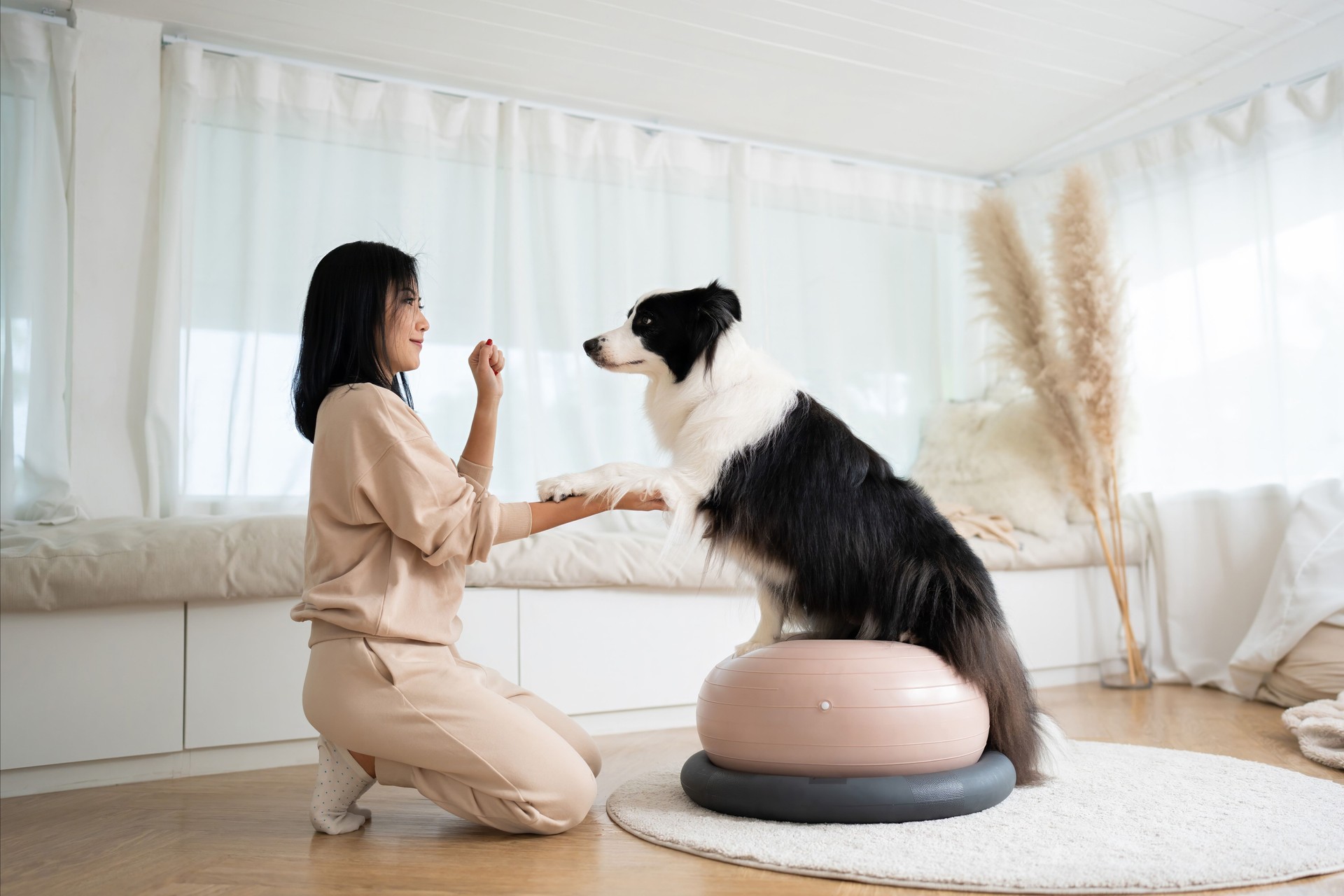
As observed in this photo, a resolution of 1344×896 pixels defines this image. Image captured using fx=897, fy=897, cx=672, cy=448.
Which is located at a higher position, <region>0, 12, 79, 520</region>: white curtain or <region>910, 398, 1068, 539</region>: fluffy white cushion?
<region>0, 12, 79, 520</region>: white curtain

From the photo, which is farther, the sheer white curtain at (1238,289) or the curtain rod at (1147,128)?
the curtain rod at (1147,128)

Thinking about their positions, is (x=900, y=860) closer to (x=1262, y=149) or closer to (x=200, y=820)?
(x=200, y=820)

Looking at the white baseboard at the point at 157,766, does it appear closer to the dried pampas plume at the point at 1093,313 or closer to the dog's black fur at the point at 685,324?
the dog's black fur at the point at 685,324

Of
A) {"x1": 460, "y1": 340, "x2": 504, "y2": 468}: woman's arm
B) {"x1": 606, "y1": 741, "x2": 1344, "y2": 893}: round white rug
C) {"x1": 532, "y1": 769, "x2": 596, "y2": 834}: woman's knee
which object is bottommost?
{"x1": 606, "y1": 741, "x2": 1344, "y2": 893}: round white rug

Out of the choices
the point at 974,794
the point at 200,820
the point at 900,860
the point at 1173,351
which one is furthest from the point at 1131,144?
the point at 200,820

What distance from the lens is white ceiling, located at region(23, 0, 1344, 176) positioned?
3.04 m

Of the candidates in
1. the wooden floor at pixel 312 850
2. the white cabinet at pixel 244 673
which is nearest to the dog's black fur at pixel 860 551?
the wooden floor at pixel 312 850

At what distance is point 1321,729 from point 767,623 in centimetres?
149

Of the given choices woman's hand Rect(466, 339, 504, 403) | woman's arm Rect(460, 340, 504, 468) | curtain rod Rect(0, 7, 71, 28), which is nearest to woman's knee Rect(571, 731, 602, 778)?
woman's arm Rect(460, 340, 504, 468)

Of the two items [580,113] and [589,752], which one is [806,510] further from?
[580,113]

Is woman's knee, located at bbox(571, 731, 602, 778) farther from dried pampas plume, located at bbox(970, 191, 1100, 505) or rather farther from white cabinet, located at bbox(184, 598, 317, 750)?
dried pampas plume, located at bbox(970, 191, 1100, 505)

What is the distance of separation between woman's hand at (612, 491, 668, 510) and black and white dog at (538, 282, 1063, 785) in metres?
0.02

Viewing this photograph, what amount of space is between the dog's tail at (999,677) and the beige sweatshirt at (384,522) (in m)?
0.89

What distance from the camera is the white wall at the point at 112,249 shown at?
2934mm
